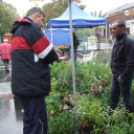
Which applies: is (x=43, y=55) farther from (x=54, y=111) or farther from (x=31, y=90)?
(x=54, y=111)

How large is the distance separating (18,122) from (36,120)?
62.6 inches

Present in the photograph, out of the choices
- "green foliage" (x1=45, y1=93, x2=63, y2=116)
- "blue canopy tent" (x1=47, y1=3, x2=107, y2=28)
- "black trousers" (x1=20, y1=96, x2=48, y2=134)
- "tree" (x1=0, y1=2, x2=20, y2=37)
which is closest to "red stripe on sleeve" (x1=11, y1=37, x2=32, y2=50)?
"black trousers" (x1=20, y1=96, x2=48, y2=134)

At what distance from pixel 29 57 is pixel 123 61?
1.51 m

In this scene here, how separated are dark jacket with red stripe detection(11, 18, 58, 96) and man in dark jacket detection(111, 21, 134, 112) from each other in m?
1.23

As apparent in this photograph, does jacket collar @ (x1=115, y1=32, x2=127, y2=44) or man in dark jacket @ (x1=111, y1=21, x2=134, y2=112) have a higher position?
jacket collar @ (x1=115, y1=32, x2=127, y2=44)

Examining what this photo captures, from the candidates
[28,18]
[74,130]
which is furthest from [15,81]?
[74,130]

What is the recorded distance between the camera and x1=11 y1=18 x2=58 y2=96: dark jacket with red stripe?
1.88 meters

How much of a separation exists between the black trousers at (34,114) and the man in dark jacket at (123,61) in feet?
4.28

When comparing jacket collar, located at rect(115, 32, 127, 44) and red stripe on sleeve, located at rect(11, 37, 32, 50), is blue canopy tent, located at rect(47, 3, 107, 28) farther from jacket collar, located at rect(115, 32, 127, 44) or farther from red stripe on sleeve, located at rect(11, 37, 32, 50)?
red stripe on sleeve, located at rect(11, 37, 32, 50)

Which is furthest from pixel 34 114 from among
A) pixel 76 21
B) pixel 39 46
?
pixel 76 21

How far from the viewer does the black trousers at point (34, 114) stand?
1974 millimetres

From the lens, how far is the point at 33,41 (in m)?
1.87

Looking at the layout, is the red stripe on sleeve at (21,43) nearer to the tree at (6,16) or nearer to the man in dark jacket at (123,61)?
the man in dark jacket at (123,61)

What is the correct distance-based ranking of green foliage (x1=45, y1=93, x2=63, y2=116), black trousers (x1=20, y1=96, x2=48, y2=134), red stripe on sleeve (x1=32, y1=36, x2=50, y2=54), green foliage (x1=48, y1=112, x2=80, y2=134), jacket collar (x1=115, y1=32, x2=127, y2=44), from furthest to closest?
green foliage (x1=45, y1=93, x2=63, y2=116) → jacket collar (x1=115, y1=32, x2=127, y2=44) → green foliage (x1=48, y1=112, x2=80, y2=134) → black trousers (x1=20, y1=96, x2=48, y2=134) → red stripe on sleeve (x1=32, y1=36, x2=50, y2=54)
